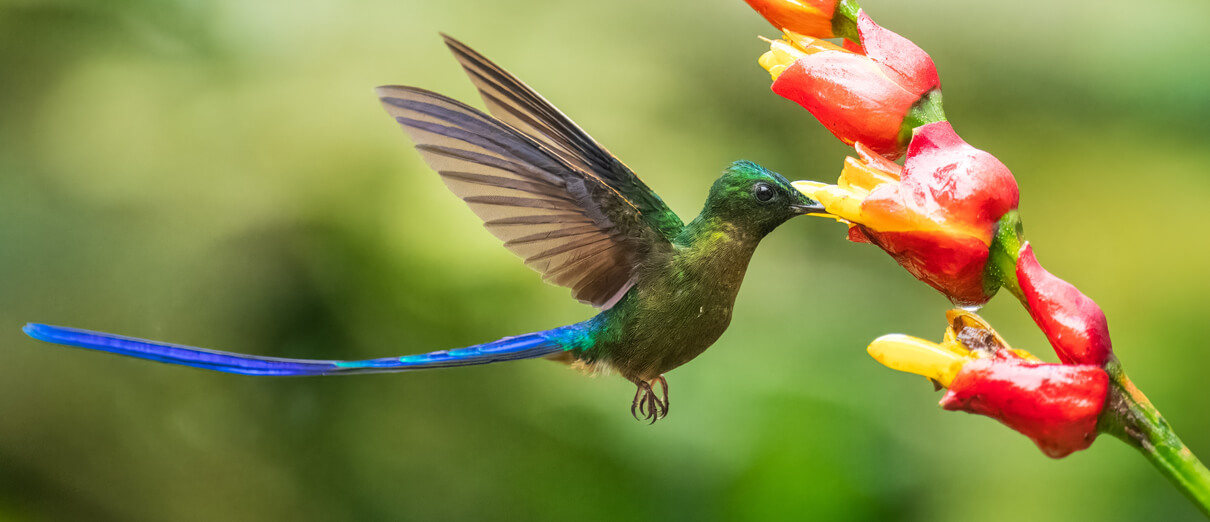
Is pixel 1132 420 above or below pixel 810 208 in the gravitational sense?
below

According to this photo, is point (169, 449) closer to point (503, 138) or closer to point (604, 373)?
point (604, 373)

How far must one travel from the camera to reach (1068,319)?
1.62ft

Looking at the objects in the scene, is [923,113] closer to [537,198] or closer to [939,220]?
[939,220]

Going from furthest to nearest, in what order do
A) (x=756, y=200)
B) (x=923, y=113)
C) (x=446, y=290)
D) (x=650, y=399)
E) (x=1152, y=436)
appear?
(x=446, y=290)
(x=650, y=399)
(x=756, y=200)
(x=923, y=113)
(x=1152, y=436)

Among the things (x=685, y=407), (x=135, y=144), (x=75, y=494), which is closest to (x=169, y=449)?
(x=75, y=494)

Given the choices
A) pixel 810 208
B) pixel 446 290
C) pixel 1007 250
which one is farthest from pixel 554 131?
pixel 446 290

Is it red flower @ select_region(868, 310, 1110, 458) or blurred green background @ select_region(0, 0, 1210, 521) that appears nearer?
red flower @ select_region(868, 310, 1110, 458)

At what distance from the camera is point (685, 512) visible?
134cm

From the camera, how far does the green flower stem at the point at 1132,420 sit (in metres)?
0.46

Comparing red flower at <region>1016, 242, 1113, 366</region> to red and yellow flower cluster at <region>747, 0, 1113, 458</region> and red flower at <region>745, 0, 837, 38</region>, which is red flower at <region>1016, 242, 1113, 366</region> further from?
red flower at <region>745, 0, 837, 38</region>

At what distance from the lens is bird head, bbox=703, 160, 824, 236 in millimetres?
660

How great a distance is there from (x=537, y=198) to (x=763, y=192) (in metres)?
0.15

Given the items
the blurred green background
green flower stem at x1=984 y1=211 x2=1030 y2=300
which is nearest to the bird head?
green flower stem at x1=984 y1=211 x2=1030 y2=300

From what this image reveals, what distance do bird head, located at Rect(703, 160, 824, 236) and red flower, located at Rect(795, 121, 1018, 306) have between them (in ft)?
0.32
